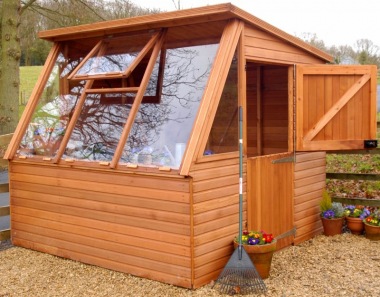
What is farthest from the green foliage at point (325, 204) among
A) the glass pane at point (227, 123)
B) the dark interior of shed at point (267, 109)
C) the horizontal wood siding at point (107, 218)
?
the horizontal wood siding at point (107, 218)

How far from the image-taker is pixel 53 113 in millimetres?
6020

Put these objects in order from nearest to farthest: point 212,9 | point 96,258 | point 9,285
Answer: point 212,9 < point 9,285 < point 96,258

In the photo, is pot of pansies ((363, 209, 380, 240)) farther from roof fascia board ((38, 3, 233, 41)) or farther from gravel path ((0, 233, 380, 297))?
roof fascia board ((38, 3, 233, 41))

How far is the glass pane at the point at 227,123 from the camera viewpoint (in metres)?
4.58

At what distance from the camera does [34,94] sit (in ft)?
20.0

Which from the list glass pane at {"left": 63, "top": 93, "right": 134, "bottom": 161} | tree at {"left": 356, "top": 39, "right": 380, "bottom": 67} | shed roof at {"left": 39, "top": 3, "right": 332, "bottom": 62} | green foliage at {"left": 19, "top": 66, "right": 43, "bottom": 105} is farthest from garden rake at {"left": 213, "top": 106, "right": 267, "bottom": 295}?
green foliage at {"left": 19, "top": 66, "right": 43, "bottom": 105}

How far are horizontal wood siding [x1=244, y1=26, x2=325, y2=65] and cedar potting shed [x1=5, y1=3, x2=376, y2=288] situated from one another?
2 centimetres

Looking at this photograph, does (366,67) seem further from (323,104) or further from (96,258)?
(96,258)

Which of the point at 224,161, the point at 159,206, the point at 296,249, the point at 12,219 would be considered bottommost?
the point at 296,249

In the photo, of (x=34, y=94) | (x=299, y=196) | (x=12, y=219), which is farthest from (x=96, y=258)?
(x=299, y=196)

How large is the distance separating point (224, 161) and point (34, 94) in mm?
2849

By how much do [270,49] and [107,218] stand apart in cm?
266

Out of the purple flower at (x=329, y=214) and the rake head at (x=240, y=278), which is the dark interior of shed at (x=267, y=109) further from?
the rake head at (x=240, y=278)

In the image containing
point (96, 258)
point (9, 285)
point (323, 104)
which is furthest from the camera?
point (323, 104)
